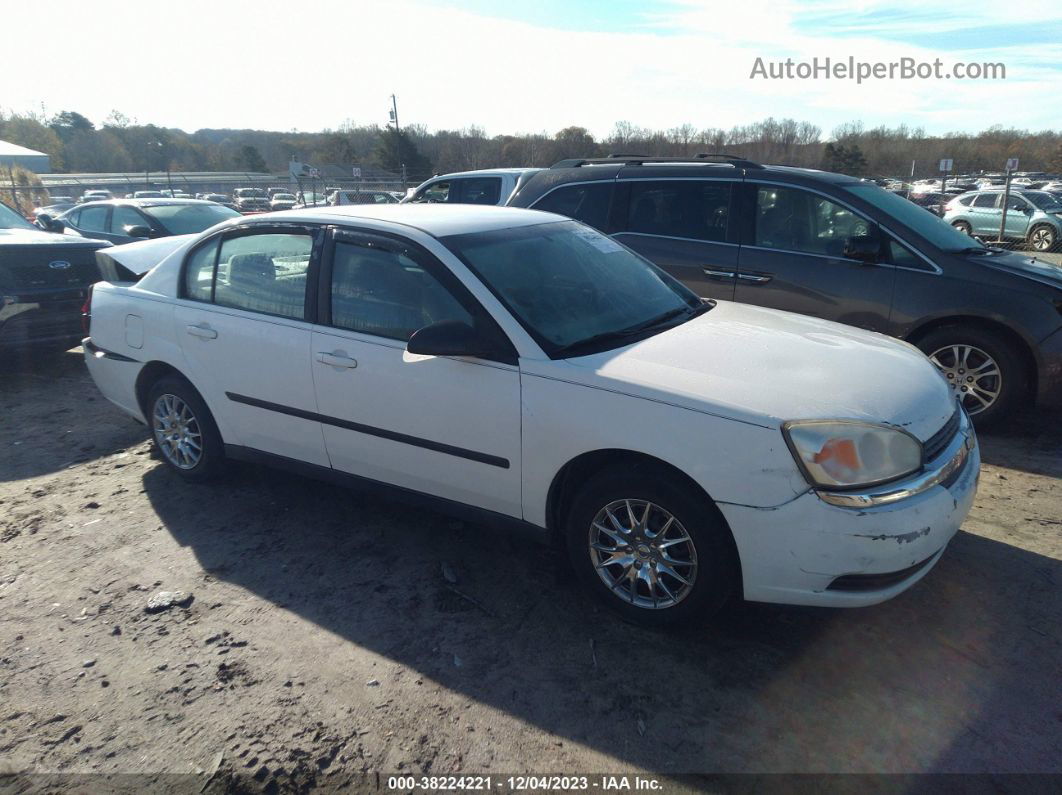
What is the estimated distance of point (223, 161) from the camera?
64.3m

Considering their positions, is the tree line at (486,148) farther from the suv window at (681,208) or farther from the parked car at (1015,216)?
the suv window at (681,208)

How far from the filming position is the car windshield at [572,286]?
323 centimetres

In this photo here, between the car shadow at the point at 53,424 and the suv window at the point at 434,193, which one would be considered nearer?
the car shadow at the point at 53,424

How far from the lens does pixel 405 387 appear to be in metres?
3.32

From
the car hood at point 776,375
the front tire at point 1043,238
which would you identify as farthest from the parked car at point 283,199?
the car hood at point 776,375

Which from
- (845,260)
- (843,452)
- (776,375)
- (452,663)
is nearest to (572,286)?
(776,375)

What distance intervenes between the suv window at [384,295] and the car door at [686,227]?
3.04 m

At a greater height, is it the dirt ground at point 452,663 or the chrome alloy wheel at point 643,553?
the chrome alloy wheel at point 643,553

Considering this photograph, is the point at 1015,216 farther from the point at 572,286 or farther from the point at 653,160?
the point at 572,286

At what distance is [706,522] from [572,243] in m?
1.84

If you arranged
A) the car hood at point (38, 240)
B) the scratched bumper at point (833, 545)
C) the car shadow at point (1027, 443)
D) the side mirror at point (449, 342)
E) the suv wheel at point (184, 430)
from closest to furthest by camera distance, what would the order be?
the scratched bumper at point (833, 545) → the side mirror at point (449, 342) → the suv wheel at point (184, 430) → the car shadow at point (1027, 443) → the car hood at point (38, 240)

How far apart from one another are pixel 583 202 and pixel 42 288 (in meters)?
5.23

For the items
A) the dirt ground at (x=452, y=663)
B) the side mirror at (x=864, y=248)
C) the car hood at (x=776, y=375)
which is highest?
the side mirror at (x=864, y=248)

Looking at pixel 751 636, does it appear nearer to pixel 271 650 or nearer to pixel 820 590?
pixel 820 590
